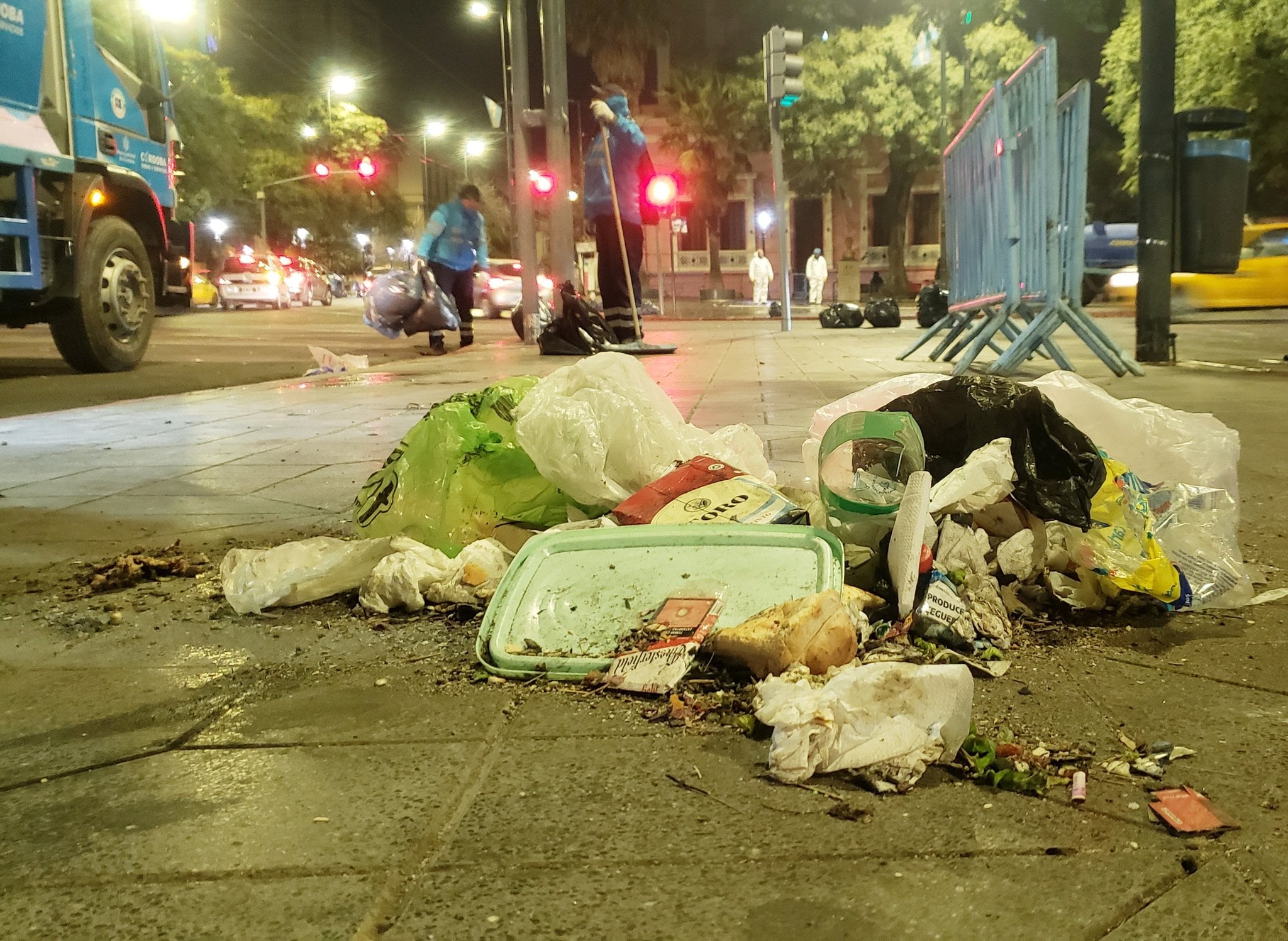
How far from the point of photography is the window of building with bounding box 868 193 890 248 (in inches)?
1720

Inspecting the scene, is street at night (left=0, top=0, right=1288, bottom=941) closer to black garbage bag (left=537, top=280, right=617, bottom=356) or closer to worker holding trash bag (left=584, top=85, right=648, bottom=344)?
black garbage bag (left=537, top=280, right=617, bottom=356)

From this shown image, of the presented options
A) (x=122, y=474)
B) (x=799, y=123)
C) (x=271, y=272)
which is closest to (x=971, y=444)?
(x=122, y=474)

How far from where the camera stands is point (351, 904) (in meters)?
1.49

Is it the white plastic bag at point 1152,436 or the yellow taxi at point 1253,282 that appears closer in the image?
the white plastic bag at point 1152,436

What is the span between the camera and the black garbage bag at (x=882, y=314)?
18.2 metres

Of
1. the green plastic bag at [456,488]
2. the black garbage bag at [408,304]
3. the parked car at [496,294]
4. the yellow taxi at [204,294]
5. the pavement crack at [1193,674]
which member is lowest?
the pavement crack at [1193,674]

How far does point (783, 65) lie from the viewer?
15.5 meters

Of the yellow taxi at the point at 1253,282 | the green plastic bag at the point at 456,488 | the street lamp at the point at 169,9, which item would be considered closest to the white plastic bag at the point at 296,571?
the green plastic bag at the point at 456,488

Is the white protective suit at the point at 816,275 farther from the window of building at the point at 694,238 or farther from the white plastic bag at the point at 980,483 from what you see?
the white plastic bag at the point at 980,483

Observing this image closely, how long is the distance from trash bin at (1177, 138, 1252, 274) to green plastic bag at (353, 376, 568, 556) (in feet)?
24.2

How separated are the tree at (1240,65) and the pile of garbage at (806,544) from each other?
77.3 ft

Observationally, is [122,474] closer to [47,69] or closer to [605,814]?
[605,814]

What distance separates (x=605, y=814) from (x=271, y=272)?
3231cm

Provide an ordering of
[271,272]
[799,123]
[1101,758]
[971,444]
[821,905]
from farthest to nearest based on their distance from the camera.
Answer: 1. [799,123]
2. [271,272]
3. [971,444]
4. [1101,758]
5. [821,905]
